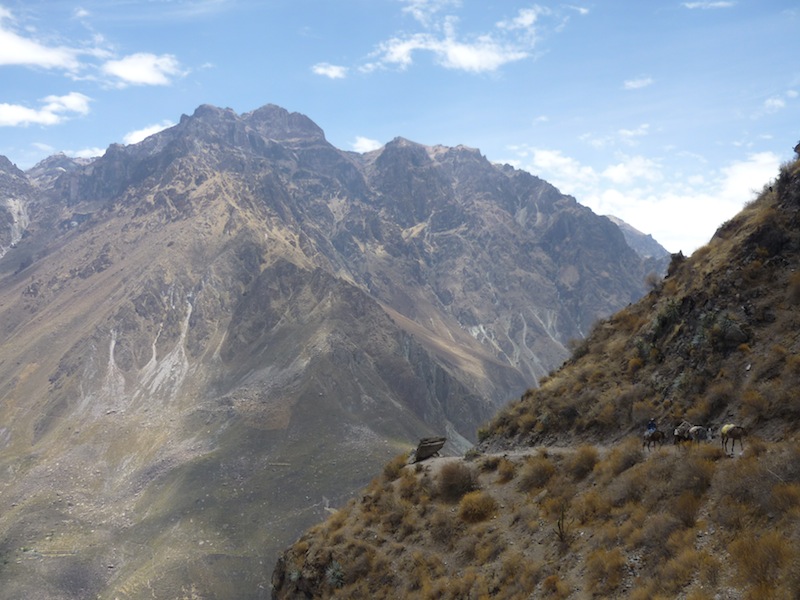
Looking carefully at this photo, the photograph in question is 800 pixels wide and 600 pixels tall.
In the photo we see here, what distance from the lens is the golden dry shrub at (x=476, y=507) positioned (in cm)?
2219

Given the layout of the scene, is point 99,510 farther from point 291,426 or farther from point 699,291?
point 699,291

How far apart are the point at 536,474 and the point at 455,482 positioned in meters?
3.86

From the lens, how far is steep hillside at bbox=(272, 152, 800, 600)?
14219 millimetres

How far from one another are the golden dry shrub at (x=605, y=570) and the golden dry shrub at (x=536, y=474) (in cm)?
605

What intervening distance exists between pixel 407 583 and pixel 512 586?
4953 mm

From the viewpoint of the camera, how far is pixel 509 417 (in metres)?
30.2

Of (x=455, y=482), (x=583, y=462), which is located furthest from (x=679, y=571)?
(x=455, y=482)

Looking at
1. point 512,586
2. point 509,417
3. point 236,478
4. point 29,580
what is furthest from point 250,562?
point 512,586

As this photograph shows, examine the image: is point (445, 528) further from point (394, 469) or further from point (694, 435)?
point (694, 435)

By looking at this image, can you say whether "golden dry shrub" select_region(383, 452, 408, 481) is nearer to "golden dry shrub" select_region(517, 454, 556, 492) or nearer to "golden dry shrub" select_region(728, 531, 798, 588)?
"golden dry shrub" select_region(517, 454, 556, 492)

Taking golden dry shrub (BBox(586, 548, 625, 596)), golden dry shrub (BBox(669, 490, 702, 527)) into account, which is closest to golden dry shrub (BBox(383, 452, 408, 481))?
golden dry shrub (BBox(586, 548, 625, 596))

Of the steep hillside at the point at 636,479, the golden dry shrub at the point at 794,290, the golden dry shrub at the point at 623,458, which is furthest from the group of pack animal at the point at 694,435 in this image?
the golden dry shrub at the point at 794,290

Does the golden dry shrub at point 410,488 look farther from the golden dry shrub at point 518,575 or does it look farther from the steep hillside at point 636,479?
the golden dry shrub at point 518,575

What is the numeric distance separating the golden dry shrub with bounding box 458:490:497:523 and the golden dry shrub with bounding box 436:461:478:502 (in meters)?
1.48
